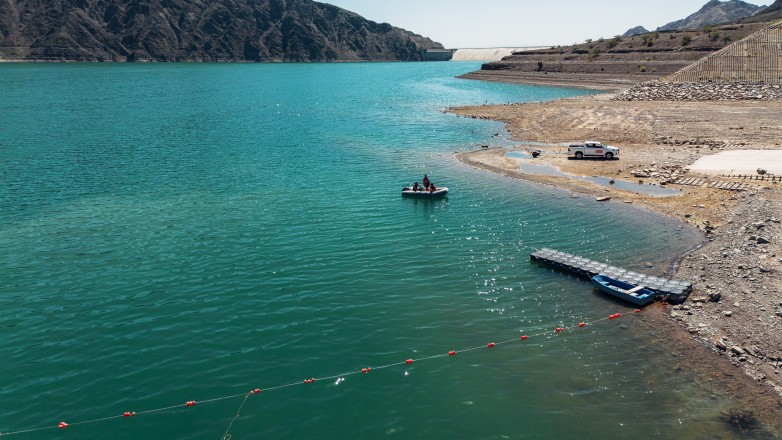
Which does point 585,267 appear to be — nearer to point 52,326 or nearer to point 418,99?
point 52,326

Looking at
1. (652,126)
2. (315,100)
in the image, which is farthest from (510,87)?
(652,126)

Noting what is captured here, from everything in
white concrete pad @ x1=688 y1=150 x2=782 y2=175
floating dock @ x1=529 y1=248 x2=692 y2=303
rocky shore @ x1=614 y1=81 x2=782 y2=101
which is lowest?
floating dock @ x1=529 y1=248 x2=692 y2=303

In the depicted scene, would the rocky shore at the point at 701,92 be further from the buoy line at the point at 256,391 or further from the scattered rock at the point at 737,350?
the buoy line at the point at 256,391

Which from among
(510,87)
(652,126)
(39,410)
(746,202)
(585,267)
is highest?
(510,87)

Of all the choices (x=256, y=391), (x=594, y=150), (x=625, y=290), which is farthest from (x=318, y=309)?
(x=594, y=150)

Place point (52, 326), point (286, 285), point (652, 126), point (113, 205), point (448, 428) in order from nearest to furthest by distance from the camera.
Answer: point (448, 428), point (52, 326), point (286, 285), point (113, 205), point (652, 126)

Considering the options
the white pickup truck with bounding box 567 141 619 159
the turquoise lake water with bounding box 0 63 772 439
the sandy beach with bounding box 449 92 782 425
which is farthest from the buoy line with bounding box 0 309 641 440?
the white pickup truck with bounding box 567 141 619 159

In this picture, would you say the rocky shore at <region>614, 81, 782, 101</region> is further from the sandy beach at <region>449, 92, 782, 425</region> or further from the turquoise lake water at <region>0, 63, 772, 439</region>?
the turquoise lake water at <region>0, 63, 772, 439</region>
